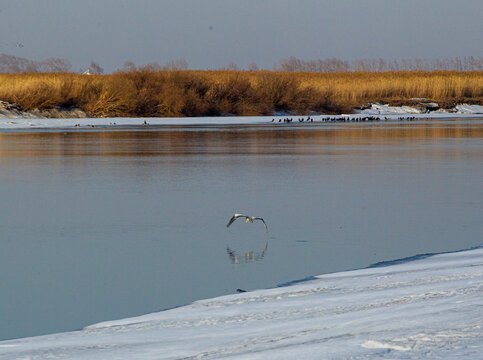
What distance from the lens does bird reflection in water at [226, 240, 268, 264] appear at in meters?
4.45

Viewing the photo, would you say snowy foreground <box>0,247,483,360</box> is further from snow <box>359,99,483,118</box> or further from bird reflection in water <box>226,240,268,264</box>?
snow <box>359,99,483,118</box>

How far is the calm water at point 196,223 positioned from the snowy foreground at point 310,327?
0.93 feet

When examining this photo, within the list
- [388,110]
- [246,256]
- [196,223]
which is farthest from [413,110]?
[246,256]

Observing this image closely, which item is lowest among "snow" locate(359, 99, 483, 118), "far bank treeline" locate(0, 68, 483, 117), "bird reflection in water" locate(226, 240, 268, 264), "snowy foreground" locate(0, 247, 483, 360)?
"bird reflection in water" locate(226, 240, 268, 264)

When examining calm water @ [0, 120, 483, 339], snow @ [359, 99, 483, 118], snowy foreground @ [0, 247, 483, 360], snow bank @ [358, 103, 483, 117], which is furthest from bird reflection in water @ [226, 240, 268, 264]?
snow bank @ [358, 103, 483, 117]

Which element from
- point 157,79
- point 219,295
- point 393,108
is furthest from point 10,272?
point 393,108

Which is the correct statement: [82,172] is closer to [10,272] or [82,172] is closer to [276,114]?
[10,272]

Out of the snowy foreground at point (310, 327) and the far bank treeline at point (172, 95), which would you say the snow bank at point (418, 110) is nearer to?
the far bank treeline at point (172, 95)

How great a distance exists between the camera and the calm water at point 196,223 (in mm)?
3797

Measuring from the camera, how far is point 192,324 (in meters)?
3.08

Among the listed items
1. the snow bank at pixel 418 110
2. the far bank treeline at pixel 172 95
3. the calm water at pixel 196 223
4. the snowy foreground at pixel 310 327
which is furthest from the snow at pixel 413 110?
the snowy foreground at pixel 310 327

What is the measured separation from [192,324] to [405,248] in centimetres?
199

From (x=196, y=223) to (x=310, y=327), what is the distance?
2.78 metres

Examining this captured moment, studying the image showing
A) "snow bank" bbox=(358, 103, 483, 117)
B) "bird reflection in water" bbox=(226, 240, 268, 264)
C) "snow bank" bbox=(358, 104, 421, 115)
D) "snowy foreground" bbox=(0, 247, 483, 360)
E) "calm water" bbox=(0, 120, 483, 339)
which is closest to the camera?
"snowy foreground" bbox=(0, 247, 483, 360)
